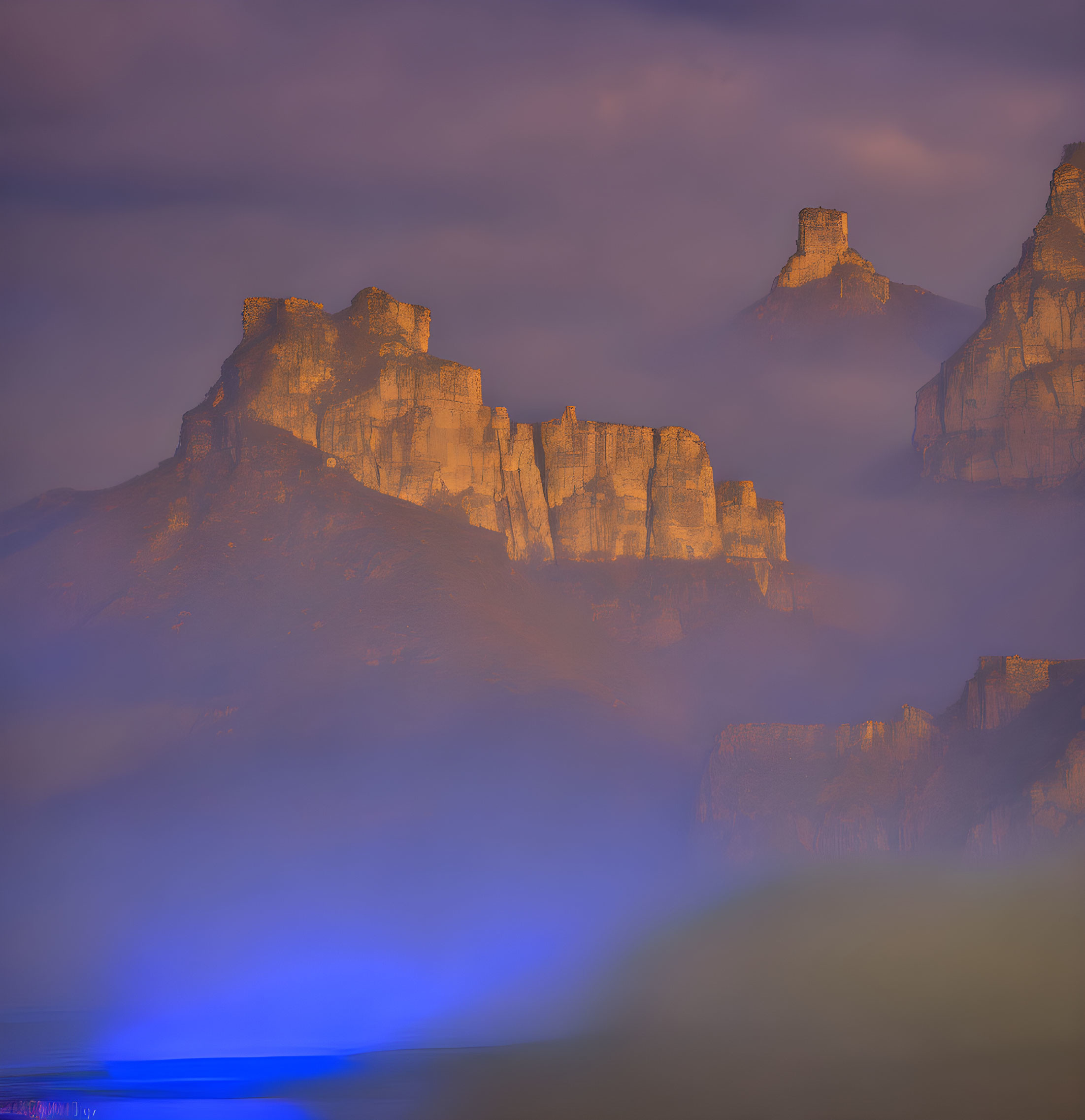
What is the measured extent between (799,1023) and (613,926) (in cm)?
3526

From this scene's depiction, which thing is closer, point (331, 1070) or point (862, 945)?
point (331, 1070)

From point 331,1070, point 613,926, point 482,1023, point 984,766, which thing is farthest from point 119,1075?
point 984,766

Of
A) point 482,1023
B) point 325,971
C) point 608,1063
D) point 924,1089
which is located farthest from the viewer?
point 325,971

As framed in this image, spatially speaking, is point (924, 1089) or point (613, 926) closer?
point (924, 1089)

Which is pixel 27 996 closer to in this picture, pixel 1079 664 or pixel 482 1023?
pixel 482 1023

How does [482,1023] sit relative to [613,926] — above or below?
below

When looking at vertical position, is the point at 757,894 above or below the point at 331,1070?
above

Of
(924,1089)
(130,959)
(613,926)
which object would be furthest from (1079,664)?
(130,959)

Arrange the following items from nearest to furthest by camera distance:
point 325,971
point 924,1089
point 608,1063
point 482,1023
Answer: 1. point 924,1089
2. point 608,1063
3. point 482,1023
4. point 325,971

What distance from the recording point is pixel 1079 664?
652ft

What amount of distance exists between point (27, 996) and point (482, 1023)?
5153 cm

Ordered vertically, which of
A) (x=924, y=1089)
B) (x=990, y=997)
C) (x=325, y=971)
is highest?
(x=325, y=971)

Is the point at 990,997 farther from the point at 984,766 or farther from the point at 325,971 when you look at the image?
the point at 325,971

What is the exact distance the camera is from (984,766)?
193 m
